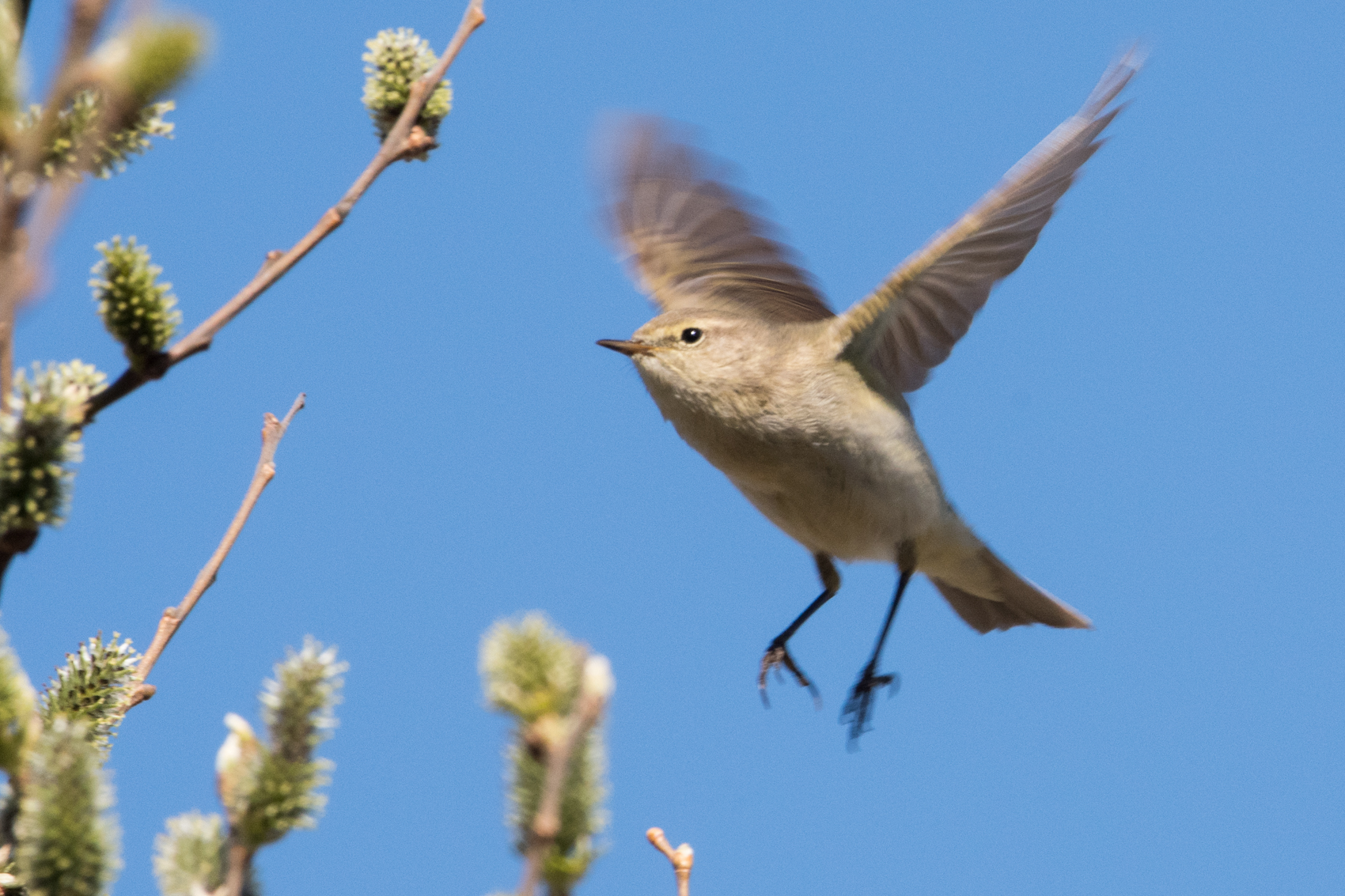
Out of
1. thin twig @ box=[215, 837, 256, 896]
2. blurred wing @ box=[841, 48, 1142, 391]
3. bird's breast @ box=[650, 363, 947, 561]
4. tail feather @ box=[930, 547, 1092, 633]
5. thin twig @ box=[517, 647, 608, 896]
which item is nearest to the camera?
thin twig @ box=[517, 647, 608, 896]

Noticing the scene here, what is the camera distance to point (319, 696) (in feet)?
4.88

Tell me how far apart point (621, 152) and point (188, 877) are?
5.94 metres

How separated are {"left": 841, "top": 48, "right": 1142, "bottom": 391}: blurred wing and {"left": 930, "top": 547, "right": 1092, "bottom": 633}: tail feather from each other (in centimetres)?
121

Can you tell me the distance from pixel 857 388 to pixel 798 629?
1.35 m

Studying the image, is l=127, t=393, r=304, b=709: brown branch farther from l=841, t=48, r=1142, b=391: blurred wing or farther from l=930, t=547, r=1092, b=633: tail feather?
l=930, t=547, r=1092, b=633: tail feather

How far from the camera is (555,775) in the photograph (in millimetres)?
1272

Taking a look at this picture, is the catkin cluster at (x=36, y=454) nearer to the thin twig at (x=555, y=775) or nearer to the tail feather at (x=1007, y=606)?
the thin twig at (x=555, y=775)

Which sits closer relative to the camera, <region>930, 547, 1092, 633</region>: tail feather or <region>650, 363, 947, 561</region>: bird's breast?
<region>650, 363, 947, 561</region>: bird's breast

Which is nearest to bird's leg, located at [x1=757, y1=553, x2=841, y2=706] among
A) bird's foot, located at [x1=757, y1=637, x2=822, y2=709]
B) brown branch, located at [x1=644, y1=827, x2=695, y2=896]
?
bird's foot, located at [x1=757, y1=637, x2=822, y2=709]

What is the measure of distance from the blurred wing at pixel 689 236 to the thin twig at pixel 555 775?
5089 millimetres

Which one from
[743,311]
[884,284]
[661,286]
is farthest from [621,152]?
[884,284]

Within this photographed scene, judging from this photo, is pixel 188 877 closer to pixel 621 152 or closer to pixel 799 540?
pixel 799 540

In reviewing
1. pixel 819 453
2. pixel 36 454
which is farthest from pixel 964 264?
pixel 36 454

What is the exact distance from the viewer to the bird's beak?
522 cm
